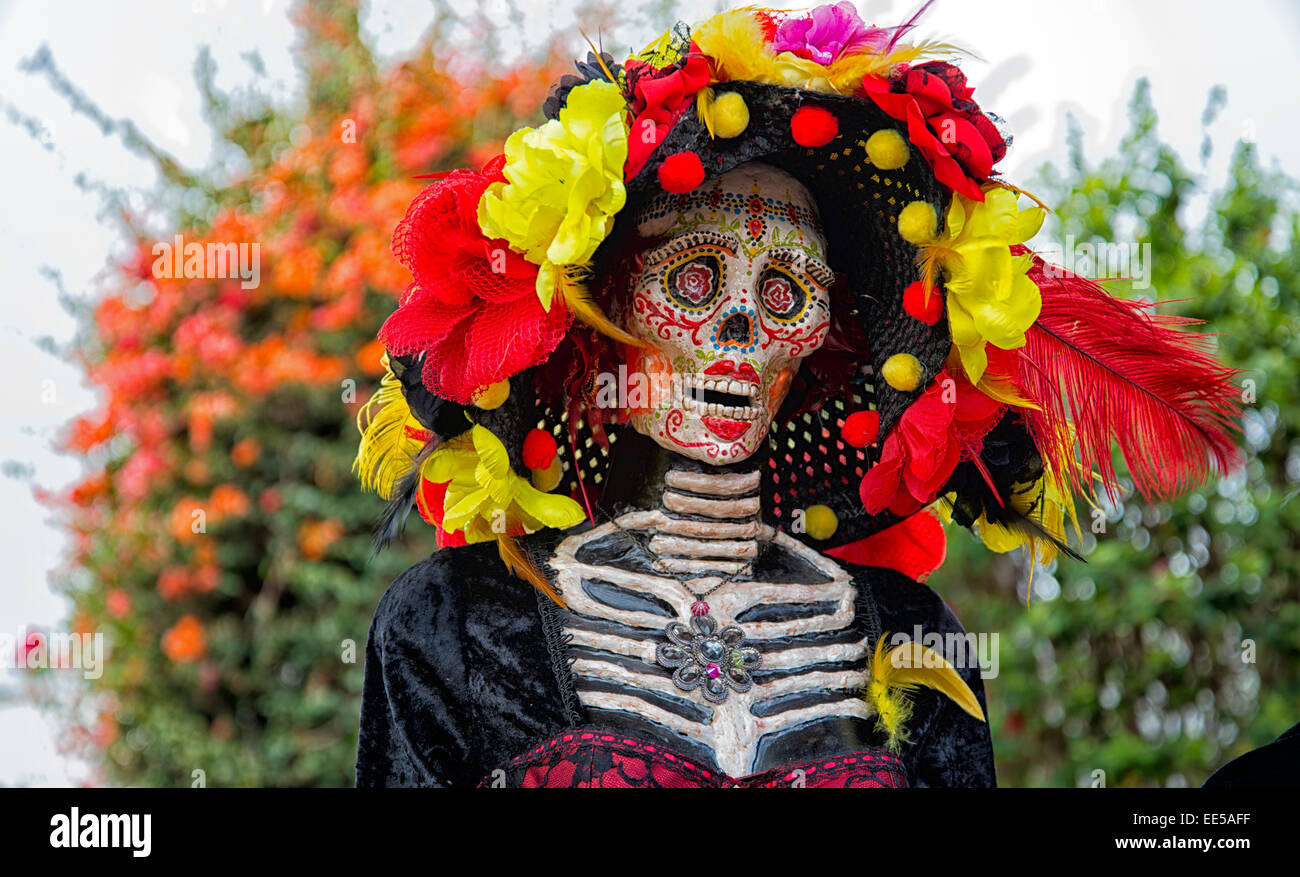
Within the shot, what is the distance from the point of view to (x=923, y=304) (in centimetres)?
243

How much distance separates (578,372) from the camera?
8.47 feet

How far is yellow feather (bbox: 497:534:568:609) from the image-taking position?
8.01ft

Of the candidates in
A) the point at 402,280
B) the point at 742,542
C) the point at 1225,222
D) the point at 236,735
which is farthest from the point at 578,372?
the point at 236,735

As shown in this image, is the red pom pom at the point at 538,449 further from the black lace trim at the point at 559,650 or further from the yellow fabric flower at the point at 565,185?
the yellow fabric flower at the point at 565,185

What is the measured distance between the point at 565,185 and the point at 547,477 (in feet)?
1.97

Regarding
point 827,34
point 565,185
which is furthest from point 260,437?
point 827,34

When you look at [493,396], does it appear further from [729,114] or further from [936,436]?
[936,436]

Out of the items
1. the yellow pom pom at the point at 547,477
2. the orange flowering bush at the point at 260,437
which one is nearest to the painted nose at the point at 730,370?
the yellow pom pom at the point at 547,477

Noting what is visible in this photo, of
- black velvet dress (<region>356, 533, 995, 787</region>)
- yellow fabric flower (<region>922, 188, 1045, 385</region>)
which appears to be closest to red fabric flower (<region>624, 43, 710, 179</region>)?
yellow fabric flower (<region>922, 188, 1045, 385</region>)

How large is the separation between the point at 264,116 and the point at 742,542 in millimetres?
3544

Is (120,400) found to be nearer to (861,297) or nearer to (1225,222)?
(861,297)

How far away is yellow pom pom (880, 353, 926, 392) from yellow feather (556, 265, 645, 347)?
509 mm

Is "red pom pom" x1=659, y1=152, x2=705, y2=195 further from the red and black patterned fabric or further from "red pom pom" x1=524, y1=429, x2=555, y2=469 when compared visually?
the red and black patterned fabric

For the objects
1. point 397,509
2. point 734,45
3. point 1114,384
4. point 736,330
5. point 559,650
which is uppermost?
point 734,45
